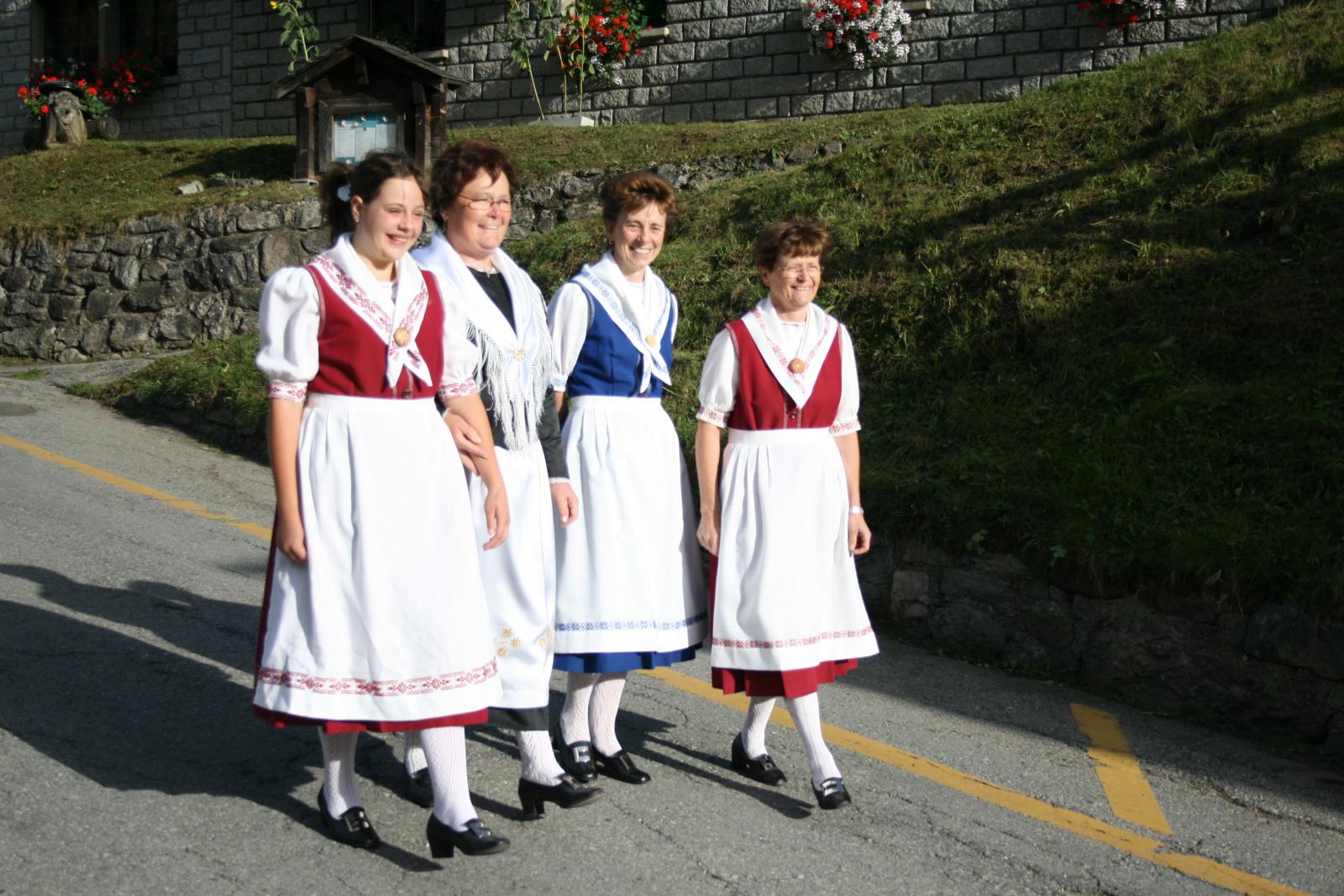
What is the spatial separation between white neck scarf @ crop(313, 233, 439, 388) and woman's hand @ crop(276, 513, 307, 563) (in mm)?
444

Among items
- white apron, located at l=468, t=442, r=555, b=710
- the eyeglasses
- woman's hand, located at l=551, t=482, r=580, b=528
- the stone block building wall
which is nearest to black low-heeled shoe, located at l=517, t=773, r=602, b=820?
white apron, located at l=468, t=442, r=555, b=710

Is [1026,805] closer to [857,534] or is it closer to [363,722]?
[857,534]

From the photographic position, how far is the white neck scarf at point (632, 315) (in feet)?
14.5

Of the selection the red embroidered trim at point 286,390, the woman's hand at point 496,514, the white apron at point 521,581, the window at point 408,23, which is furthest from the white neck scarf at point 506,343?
the window at point 408,23

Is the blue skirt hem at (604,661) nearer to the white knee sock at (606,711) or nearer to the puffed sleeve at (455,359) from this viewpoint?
the white knee sock at (606,711)

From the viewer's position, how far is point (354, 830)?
3.71m

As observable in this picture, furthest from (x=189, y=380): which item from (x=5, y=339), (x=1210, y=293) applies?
(x=1210, y=293)

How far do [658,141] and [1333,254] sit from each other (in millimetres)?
8823

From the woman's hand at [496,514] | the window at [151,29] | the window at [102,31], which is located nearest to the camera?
the woman's hand at [496,514]

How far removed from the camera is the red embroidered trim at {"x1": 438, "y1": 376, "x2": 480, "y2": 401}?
12.7 feet

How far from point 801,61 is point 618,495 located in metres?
15.0

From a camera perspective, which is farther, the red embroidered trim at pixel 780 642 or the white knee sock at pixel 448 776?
the red embroidered trim at pixel 780 642

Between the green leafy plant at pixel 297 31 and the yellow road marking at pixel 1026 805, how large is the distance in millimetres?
18653

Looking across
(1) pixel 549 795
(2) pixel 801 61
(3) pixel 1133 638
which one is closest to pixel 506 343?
(1) pixel 549 795
